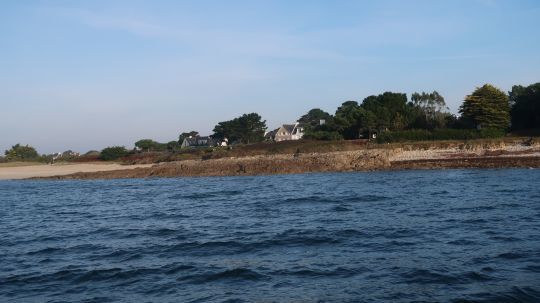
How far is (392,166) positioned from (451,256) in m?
39.2

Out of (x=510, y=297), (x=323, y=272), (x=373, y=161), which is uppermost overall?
(x=373, y=161)

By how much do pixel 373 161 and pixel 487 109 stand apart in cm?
2561

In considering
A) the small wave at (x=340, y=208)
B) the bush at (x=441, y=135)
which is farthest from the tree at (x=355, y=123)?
the small wave at (x=340, y=208)

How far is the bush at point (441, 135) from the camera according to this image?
62125mm

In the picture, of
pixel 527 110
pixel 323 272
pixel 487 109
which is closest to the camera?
pixel 323 272

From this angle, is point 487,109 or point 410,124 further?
point 410,124

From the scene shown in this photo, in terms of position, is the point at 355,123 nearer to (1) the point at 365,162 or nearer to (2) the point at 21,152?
(1) the point at 365,162

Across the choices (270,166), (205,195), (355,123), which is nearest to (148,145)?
(355,123)

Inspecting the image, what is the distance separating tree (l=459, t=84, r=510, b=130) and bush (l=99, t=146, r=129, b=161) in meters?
60.7

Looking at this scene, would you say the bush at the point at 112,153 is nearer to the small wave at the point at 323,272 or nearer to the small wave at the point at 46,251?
the small wave at the point at 46,251

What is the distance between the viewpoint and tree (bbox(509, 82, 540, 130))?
223 ft

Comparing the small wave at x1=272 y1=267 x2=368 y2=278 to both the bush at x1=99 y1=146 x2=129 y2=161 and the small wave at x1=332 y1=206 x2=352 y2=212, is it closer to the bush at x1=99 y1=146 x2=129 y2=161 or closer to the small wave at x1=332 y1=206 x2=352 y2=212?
the small wave at x1=332 y1=206 x2=352 y2=212

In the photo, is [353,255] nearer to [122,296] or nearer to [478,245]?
[478,245]

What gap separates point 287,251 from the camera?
→ 46.3 ft
